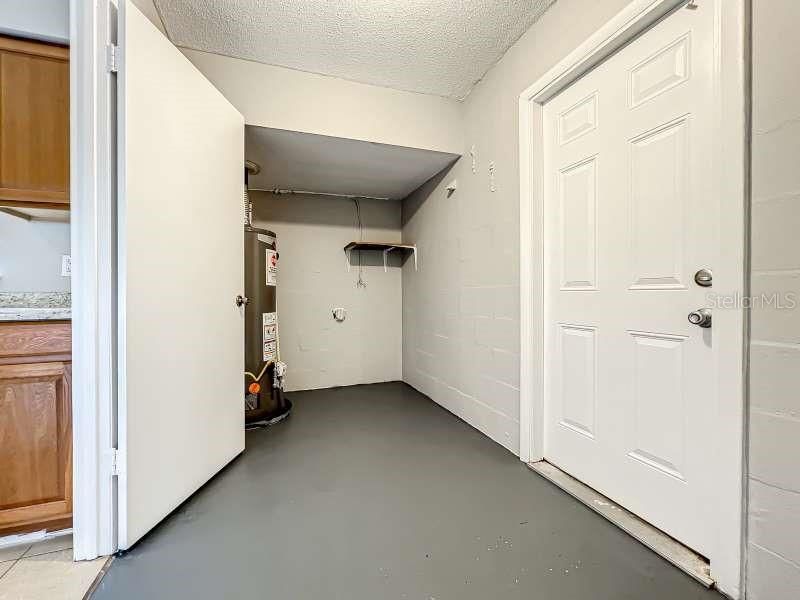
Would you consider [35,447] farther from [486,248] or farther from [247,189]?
[486,248]

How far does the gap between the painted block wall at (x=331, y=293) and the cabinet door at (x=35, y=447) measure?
218 centimetres

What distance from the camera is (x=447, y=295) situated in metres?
2.89

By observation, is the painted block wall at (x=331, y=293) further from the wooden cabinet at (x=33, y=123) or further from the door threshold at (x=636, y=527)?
the door threshold at (x=636, y=527)

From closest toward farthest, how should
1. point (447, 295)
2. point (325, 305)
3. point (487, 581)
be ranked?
point (487, 581), point (447, 295), point (325, 305)

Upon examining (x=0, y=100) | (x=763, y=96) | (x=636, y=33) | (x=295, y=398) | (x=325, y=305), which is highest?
(x=636, y=33)

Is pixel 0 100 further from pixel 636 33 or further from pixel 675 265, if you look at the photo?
pixel 675 265

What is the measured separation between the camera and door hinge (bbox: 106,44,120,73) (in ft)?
4.25

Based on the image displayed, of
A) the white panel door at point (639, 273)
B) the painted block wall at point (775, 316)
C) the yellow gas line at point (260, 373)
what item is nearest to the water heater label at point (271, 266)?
the yellow gas line at point (260, 373)

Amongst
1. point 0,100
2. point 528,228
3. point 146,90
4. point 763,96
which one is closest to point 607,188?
point 528,228

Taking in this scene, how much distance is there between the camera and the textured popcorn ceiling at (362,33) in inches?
70.2

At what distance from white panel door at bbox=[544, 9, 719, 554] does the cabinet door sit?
223cm

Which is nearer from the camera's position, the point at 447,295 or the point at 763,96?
the point at 763,96

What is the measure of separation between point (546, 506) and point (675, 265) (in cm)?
116

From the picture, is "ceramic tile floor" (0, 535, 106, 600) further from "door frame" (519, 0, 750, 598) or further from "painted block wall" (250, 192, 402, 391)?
"painted block wall" (250, 192, 402, 391)
